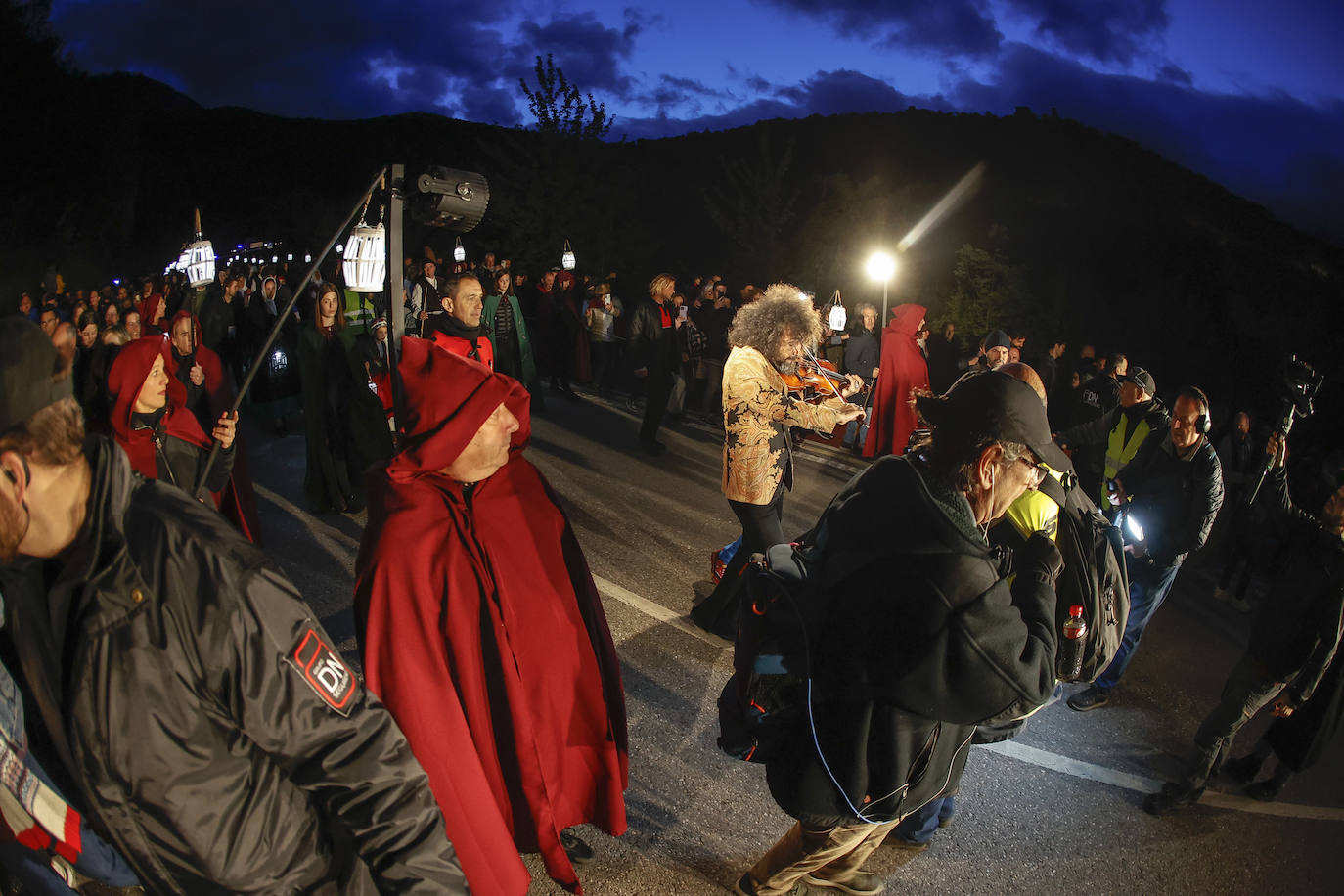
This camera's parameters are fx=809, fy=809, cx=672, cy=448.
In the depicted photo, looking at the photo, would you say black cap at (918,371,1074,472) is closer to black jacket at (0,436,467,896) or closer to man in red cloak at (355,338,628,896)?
man in red cloak at (355,338,628,896)

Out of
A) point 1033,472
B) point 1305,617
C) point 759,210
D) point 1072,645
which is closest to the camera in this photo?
point 1033,472

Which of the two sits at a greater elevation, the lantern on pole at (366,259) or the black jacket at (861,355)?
the lantern on pole at (366,259)

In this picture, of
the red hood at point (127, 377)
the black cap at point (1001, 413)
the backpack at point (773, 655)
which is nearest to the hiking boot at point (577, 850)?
the backpack at point (773, 655)

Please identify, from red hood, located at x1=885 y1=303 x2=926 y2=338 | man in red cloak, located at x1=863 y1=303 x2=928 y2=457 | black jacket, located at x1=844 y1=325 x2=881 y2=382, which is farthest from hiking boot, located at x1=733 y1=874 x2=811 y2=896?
black jacket, located at x1=844 y1=325 x2=881 y2=382

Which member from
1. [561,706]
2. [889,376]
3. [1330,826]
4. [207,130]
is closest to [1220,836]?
[1330,826]

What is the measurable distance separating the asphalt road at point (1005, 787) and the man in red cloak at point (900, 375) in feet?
9.91

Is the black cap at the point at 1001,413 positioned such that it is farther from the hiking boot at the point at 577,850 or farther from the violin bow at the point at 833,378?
the violin bow at the point at 833,378

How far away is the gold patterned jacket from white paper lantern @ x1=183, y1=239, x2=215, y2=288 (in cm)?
414

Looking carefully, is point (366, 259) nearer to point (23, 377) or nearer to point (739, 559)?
point (739, 559)

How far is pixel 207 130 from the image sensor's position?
64.6 metres

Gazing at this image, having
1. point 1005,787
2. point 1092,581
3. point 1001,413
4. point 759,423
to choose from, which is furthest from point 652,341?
point 1001,413

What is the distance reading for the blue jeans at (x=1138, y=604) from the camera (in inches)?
183

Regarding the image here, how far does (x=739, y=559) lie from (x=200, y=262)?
15.4 feet

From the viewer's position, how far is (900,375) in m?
8.60
